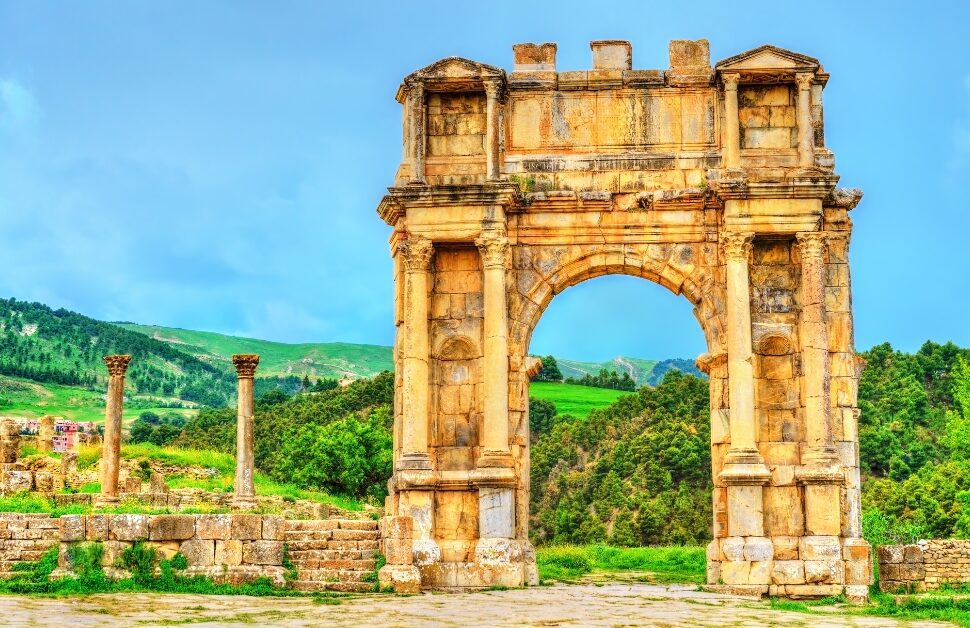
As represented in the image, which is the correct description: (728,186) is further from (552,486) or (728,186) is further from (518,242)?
(552,486)

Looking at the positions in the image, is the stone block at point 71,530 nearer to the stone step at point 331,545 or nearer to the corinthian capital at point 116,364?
the stone step at point 331,545

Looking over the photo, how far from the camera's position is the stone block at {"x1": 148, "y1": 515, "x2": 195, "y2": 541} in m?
17.0

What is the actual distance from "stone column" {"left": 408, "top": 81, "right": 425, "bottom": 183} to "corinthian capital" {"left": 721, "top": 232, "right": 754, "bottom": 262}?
5.00m

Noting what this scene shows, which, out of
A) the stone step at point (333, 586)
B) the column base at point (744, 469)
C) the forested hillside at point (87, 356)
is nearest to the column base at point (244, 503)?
the stone step at point (333, 586)

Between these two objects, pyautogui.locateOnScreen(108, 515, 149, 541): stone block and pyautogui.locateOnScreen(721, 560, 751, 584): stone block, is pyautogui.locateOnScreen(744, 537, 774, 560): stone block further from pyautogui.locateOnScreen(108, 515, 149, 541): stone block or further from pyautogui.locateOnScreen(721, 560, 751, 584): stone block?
pyautogui.locateOnScreen(108, 515, 149, 541): stone block

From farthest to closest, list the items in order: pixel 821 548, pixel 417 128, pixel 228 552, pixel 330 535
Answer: pixel 417 128, pixel 821 548, pixel 330 535, pixel 228 552

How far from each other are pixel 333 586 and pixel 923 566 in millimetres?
9541

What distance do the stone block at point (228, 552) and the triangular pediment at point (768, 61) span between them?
35.0 feet

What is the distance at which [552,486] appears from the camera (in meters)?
49.2

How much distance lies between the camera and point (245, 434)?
1049 inches

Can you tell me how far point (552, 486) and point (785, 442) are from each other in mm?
29154

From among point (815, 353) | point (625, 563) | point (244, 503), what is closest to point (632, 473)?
point (625, 563)

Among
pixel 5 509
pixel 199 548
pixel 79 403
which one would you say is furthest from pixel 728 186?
pixel 79 403

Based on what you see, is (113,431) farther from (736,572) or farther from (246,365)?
(736,572)
